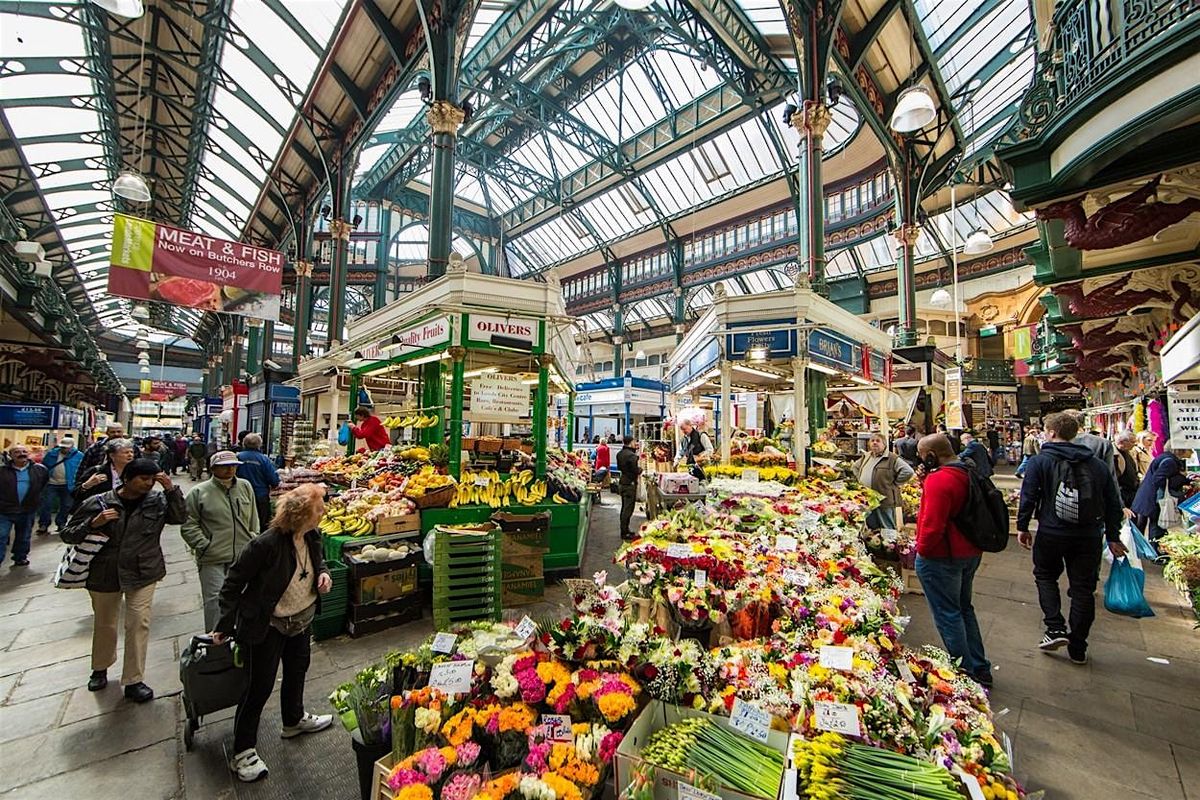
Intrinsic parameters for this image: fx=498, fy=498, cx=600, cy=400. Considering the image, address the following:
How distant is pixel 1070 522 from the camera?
3627 millimetres

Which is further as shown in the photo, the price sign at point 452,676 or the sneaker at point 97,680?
the sneaker at point 97,680

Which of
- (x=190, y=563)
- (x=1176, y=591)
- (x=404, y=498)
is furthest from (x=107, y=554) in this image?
(x=1176, y=591)

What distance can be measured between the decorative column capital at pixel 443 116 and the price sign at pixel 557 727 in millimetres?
8815

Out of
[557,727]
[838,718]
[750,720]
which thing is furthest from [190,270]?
[838,718]

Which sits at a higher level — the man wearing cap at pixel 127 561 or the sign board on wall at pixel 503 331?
the sign board on wall at pixel 503 331

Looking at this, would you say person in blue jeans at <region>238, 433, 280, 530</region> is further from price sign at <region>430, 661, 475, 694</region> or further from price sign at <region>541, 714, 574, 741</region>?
price sign at <region>541, 714, 574, 741</region>

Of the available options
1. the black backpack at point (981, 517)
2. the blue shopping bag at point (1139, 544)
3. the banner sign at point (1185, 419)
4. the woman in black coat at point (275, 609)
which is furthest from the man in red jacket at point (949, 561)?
the banner sign at point (1185, 419)

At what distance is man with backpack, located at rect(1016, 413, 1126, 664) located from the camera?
3.57 metres

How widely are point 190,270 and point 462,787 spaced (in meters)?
10.6

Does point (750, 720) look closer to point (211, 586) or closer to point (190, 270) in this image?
point (211, 586)

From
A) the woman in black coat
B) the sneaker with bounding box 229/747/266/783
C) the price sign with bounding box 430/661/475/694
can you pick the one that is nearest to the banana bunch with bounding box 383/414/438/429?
the woman in black coat

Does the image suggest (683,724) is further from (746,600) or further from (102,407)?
(102,407)

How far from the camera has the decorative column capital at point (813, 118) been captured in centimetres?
880

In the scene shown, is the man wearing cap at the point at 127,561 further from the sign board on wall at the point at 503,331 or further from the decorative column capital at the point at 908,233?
the decorative column capital at the point at 908,233
